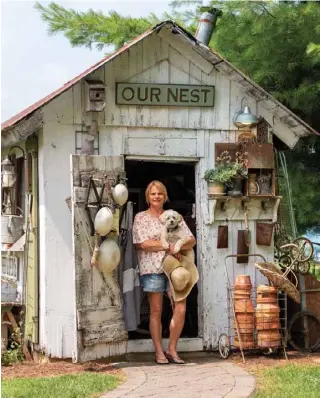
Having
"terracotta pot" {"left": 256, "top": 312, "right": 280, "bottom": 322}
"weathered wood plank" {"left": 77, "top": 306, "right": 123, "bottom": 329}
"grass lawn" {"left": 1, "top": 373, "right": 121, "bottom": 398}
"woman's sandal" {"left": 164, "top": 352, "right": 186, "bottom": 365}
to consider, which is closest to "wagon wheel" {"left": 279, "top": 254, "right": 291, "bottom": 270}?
"terracotta pot" {"left": 256, "top": 312, "right": 280, "bottom": 322}

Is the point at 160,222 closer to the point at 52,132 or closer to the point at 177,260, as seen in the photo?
the point at 177,260

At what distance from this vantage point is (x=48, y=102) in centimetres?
997

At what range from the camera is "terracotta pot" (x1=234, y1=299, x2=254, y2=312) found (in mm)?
10367

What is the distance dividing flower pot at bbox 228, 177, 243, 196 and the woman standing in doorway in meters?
0.86

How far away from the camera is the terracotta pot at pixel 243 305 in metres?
10.4

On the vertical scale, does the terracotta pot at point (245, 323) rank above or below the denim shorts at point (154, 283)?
below

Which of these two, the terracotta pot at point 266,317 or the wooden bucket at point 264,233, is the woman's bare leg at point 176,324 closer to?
the terracotta pot at point 266,317

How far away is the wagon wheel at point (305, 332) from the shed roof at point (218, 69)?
90.8 inches

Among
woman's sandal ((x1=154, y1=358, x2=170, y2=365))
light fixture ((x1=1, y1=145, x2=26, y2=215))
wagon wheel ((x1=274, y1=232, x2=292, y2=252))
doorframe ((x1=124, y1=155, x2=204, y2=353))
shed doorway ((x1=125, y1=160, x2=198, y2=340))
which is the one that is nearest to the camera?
woman's sandal ((x1=154, y1=358, x2=170, y2=365))

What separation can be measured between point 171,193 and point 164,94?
2537 mm

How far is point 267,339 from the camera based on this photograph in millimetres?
10289

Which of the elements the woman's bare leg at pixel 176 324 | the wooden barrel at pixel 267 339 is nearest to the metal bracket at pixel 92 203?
the woman's bare leg at pixel 176 324

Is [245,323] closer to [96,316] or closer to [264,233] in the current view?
[264,233]

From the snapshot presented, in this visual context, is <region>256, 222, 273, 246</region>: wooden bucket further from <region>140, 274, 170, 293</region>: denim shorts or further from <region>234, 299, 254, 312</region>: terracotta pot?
<region>140, 274, 170, 293</region>: denim shorts
